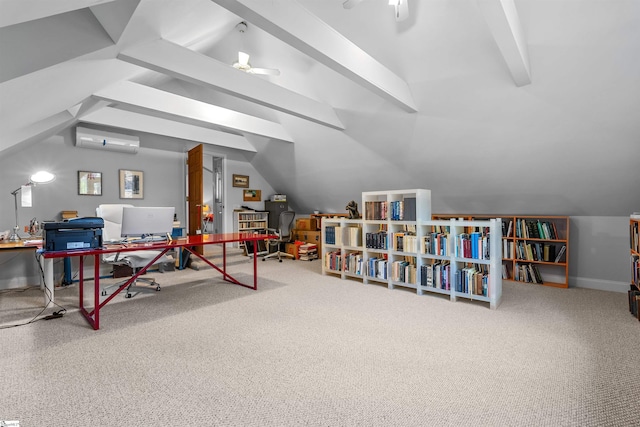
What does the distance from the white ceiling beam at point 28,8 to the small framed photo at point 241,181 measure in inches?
248

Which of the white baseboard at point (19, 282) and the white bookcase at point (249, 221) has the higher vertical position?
the white bookcase at point (249, 221)

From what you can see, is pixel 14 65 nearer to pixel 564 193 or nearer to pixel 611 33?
pixel 611 33

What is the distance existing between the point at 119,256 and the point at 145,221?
86 cm

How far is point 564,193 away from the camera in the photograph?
4305mm

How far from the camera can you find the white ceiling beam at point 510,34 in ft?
7.23

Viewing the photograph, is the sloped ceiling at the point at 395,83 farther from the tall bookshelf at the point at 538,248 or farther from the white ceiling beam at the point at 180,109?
the tall bookshelf at the point at 538,248

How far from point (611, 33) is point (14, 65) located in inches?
168

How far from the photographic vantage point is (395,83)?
3732 mm

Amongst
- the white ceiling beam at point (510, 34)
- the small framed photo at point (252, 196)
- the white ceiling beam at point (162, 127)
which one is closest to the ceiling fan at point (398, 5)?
the white ceiling beam at point (510, 34)

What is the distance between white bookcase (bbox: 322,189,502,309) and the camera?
3633mm

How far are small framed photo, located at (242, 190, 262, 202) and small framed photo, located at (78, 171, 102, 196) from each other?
2.96m

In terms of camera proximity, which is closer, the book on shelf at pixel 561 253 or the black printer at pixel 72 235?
the black printer at pixel 72 235

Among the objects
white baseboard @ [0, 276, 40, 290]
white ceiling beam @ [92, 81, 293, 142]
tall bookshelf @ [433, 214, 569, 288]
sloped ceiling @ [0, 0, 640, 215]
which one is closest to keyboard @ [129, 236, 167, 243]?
sloped ceiling @ [0, 0, 640, 215]

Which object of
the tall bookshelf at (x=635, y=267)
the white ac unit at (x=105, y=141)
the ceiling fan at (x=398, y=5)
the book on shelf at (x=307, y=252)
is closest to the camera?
the ceiling fan at (x=398, y=5)
